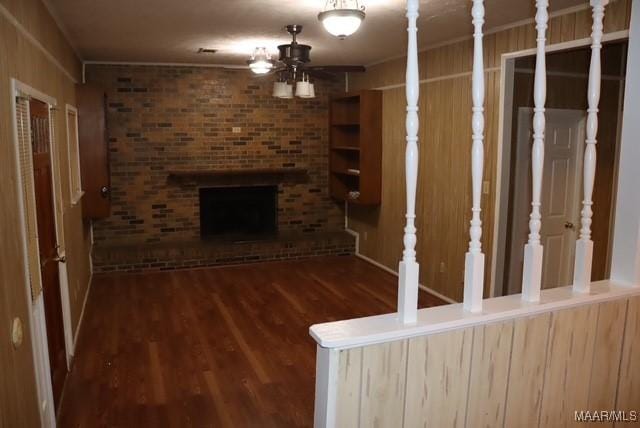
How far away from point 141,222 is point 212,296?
1.88 meters

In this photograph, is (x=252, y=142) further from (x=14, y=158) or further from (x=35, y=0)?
(x=14, y=158)

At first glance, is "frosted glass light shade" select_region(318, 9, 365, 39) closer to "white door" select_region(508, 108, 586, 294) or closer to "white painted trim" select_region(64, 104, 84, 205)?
"white door" select_region(508, 108, 586, 294)

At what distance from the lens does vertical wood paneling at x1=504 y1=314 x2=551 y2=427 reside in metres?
1.90

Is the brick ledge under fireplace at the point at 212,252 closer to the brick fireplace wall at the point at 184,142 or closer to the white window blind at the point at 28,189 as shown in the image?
the brick fireplace wall at the point at 184,142

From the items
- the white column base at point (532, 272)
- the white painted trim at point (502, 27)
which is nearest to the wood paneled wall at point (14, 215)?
the white column base at point (532, 272)

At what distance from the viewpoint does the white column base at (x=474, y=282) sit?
178 centimetres

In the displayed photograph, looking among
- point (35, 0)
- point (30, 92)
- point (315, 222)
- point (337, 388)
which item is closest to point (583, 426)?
point (337, 388)

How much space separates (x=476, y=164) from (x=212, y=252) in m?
5.15

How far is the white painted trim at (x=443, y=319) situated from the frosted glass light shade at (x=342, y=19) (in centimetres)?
164

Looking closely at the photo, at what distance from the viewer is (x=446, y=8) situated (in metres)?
3.48

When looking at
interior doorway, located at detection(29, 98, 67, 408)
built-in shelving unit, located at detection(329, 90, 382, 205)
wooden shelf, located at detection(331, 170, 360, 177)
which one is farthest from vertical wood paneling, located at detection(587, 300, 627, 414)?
wooden shelf, located at detection(331, 170, 360, 177)

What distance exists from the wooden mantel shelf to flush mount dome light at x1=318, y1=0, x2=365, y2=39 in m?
4.11

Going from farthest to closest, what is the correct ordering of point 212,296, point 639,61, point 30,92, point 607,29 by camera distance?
point 212,296
point 607,29
point 30,92
point 639,61

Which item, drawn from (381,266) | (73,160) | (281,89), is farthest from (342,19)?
(381,266)
